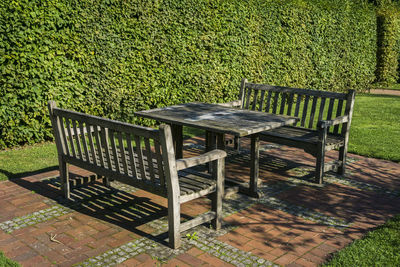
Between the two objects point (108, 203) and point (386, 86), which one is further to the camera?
point (386, 86)

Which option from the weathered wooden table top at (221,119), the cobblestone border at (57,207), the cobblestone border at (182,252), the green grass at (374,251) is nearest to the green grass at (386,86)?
the weathered wooden table top at (221,119)

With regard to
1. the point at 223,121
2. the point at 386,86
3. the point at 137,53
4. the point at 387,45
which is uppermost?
the point at 387,45

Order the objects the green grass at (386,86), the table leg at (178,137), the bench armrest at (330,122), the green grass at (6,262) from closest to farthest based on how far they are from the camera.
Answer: the green grass at (6,262) → the bench armrest at (330,122) → the table leg at (178,137) → the green grass at (386,86)

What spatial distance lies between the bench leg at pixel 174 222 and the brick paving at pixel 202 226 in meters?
0.08

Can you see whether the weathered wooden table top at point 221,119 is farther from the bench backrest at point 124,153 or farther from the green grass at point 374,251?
the green grass at point 374,251

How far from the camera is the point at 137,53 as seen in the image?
8.95 meters

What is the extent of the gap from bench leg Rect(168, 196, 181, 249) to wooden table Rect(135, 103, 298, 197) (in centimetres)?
106

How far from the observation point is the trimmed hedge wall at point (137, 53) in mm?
7426

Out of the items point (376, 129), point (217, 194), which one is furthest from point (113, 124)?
point (376, 129)

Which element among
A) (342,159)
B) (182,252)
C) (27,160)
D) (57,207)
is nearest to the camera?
(182,252)

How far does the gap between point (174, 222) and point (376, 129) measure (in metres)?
7.18

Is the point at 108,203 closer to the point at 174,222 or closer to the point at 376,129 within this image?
the point at 174,222

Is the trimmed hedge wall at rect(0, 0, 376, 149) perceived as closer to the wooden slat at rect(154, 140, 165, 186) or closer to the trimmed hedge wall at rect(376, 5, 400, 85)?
the wooden slat at rect(154, 140, 165, 186)

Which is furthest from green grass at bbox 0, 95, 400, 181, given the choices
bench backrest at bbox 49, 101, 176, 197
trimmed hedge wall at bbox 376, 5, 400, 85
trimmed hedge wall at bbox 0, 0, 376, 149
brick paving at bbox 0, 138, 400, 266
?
trimmed hedge wall at bbox 376, 5, 400, 85
